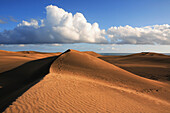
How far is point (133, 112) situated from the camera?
6266mm

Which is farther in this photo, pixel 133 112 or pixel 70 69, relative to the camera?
pixel 70 69

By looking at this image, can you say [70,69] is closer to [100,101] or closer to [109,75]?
[109,75]

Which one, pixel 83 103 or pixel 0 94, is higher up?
pixel 83 103

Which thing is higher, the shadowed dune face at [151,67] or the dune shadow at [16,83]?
the dune shadow at [16,83]

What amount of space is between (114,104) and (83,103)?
1.81 m

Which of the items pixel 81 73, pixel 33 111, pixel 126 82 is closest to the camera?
pixel 33 111

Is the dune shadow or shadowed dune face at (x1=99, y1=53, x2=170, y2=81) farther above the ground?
the dune shadow

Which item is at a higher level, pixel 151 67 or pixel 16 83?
pixel 16 83

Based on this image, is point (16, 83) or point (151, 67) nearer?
point (16, 83)

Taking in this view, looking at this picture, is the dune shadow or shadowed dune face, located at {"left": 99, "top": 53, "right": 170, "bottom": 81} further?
shadowed dune face, located at {"left": 99, "top": 53, "right": 170, "bottom": 81}

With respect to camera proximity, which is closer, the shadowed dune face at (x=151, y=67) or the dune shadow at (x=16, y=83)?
the dune shadow at (x=16, y=83)

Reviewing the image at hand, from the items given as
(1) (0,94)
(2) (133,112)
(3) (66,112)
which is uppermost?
(3) (66,112)

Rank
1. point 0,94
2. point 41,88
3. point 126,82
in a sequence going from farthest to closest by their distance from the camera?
point 126,82
point 0,94
point 41,88

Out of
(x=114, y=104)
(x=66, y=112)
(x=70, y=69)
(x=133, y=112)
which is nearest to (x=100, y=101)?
(x=114, y=104)
